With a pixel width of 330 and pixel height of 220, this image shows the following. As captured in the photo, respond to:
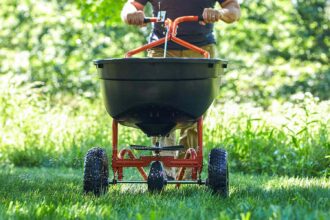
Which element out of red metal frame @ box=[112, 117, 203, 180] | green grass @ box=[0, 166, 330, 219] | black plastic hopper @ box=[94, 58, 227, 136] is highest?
black plastic hopper @ box=[94, 58, 227, 136]

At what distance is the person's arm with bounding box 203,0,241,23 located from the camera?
3881 mm

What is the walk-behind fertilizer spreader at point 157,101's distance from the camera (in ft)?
11.5

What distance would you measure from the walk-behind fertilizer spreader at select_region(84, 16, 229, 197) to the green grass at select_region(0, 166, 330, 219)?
13 centimetres

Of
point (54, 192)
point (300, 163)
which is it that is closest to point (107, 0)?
point (300, 163)

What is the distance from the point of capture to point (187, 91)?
3545mm

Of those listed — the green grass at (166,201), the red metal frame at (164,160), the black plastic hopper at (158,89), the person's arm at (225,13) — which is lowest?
the green grass at (166,201)

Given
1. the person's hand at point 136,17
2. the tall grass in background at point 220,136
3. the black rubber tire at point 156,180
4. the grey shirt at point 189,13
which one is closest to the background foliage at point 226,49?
the tall grass in background at point 220,136

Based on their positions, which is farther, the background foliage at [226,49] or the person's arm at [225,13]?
the background foliage at [226,49]

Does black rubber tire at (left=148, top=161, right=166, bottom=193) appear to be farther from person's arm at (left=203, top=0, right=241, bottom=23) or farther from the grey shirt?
the grey shirt

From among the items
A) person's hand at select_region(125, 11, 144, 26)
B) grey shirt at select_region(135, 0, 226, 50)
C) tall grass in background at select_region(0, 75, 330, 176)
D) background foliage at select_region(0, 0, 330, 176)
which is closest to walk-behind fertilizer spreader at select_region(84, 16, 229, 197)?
person's hand at select_region(125, 11, 144, 26)

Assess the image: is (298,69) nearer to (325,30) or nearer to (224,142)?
(325,30)

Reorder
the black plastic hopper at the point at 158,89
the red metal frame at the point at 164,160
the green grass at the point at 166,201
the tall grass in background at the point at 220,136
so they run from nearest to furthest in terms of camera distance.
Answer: the green grass at the point at 166,201, the black plastic hopper at the point at 158,89, the red metal frame at the point at 164,160, the tall grass in background at the point at 220,136

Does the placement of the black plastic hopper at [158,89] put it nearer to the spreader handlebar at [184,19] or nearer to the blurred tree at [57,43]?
the spreader handlebar at [184,19]

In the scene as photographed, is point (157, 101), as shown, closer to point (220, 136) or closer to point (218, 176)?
point (218, 176)
